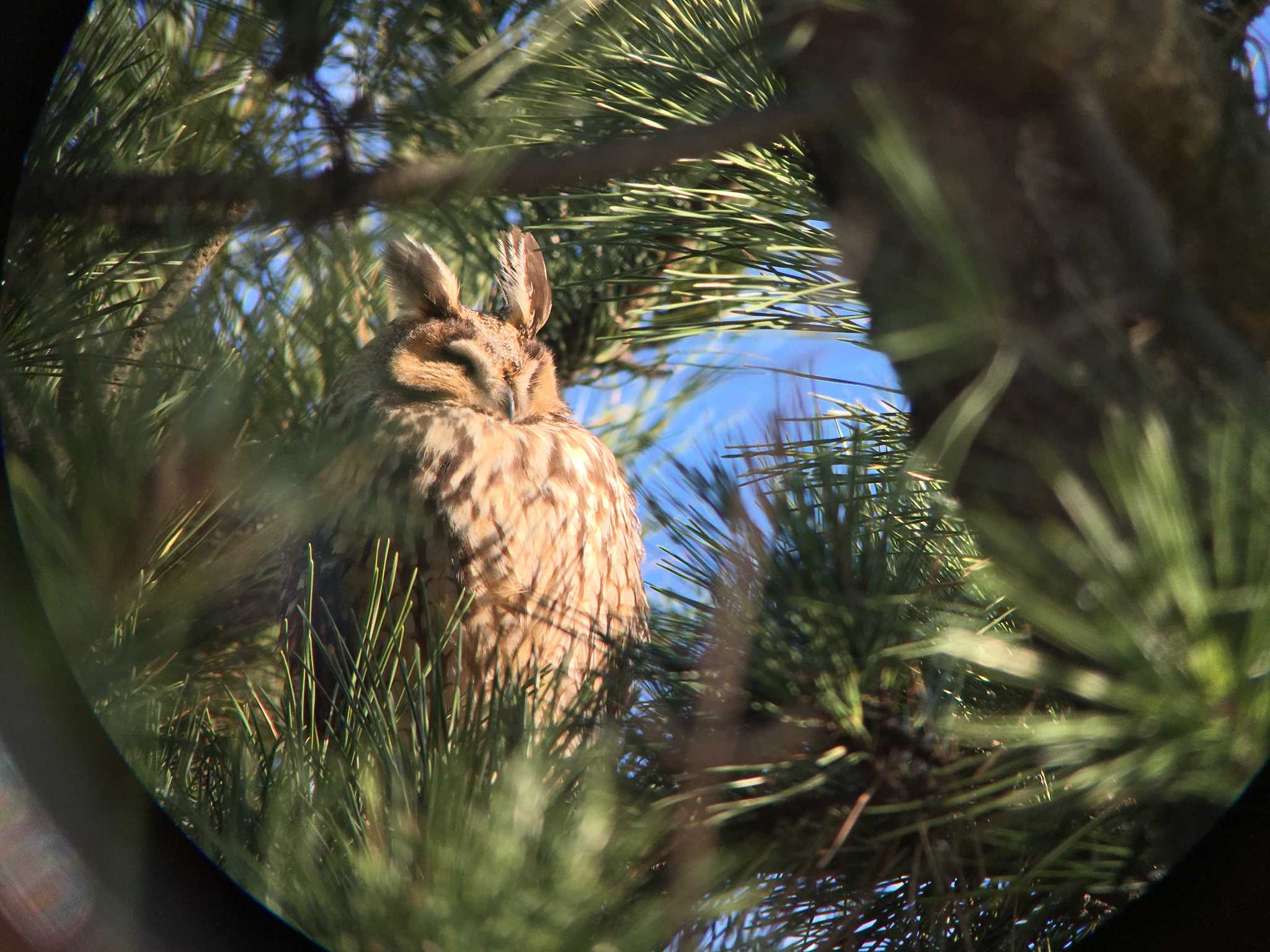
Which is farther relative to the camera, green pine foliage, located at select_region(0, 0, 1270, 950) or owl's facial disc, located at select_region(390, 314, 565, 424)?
owl's facial disc, located at select_region(390, 314, 565, 424)

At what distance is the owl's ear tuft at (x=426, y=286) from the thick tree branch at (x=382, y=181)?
976mm

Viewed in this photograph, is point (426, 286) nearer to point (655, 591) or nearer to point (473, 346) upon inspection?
point (473, 346)

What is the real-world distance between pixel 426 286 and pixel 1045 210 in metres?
1.19

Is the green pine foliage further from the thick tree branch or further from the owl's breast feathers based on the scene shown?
the owl's breast feathers

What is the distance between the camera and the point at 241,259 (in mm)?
515

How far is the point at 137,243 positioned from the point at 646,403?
1351 mm

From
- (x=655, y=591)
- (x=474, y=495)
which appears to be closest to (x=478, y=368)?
(x=474, y=495)

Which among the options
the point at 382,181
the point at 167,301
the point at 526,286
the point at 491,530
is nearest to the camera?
the point at 382,181

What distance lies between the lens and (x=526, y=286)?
159 centimetres

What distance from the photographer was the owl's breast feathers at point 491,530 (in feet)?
4.46

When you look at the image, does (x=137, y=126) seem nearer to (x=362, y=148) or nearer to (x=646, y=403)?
(x=362, y=148)

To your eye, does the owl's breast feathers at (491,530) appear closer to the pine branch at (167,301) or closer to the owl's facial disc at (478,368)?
the owl's facial disc at (478,368)

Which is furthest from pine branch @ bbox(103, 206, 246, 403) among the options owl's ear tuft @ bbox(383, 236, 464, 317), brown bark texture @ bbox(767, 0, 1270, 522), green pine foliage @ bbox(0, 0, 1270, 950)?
owl's ear tuft @ bbox(383, 236, 464, 317)

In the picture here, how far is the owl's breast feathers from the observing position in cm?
136
